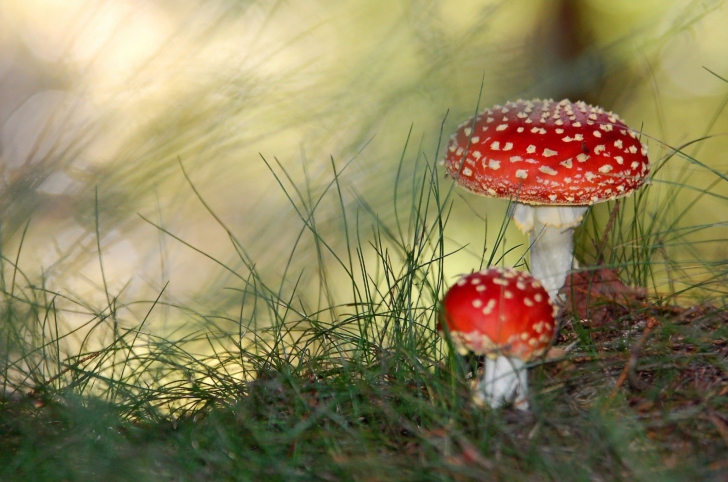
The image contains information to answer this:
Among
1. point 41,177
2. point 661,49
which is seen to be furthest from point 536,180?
point 661,49

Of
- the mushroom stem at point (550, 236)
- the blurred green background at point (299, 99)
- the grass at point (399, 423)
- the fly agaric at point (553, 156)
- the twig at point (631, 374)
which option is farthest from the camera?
the blurred green background at point (299, 99)

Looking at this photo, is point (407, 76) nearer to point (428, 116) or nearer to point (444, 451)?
point (428, 116)

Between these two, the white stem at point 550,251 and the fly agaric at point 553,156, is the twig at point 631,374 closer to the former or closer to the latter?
the fly agaric at point 553,156

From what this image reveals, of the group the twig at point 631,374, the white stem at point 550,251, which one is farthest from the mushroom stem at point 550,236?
the twig at point 631,374

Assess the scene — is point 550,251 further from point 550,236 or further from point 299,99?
point 299,99

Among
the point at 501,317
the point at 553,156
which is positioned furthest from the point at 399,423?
the point at 553,156

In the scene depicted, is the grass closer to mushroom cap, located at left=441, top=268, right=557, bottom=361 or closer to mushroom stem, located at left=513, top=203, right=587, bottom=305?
mushroom cap, located at left=441, top=268, right=557, bottom=361
